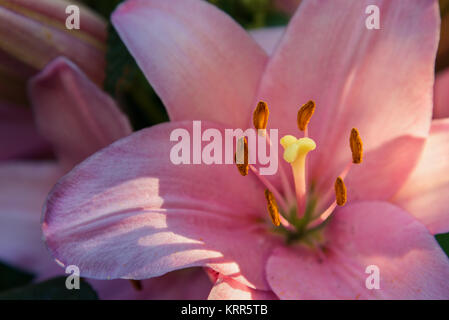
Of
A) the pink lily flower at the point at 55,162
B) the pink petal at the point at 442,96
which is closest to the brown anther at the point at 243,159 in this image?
the pink lily flower at the point at 55,162

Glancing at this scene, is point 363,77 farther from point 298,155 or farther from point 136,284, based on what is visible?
point 136,284

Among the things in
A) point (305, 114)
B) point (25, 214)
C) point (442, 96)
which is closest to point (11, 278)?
point (25, 214)

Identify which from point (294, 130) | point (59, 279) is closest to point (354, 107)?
point (294, 130)

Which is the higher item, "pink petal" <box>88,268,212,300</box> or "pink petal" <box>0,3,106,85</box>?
"pink petal" <box>0,3,106,85</box>

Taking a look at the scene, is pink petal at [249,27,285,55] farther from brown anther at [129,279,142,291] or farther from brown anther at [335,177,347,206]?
brown anther at [129,279,142,291]

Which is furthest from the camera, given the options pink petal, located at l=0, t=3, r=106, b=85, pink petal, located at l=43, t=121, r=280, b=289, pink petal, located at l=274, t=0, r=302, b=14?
pink petal, located at l=274, t=0, r=302, b=14

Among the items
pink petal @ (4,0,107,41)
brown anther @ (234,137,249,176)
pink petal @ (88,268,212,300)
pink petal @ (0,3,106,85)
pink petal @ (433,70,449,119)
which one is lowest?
pink petal @ (88,268,212,300)

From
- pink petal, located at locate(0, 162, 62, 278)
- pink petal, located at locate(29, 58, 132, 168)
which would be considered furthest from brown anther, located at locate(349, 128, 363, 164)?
pink petal, located at locate(0, 162, 62, 278)
